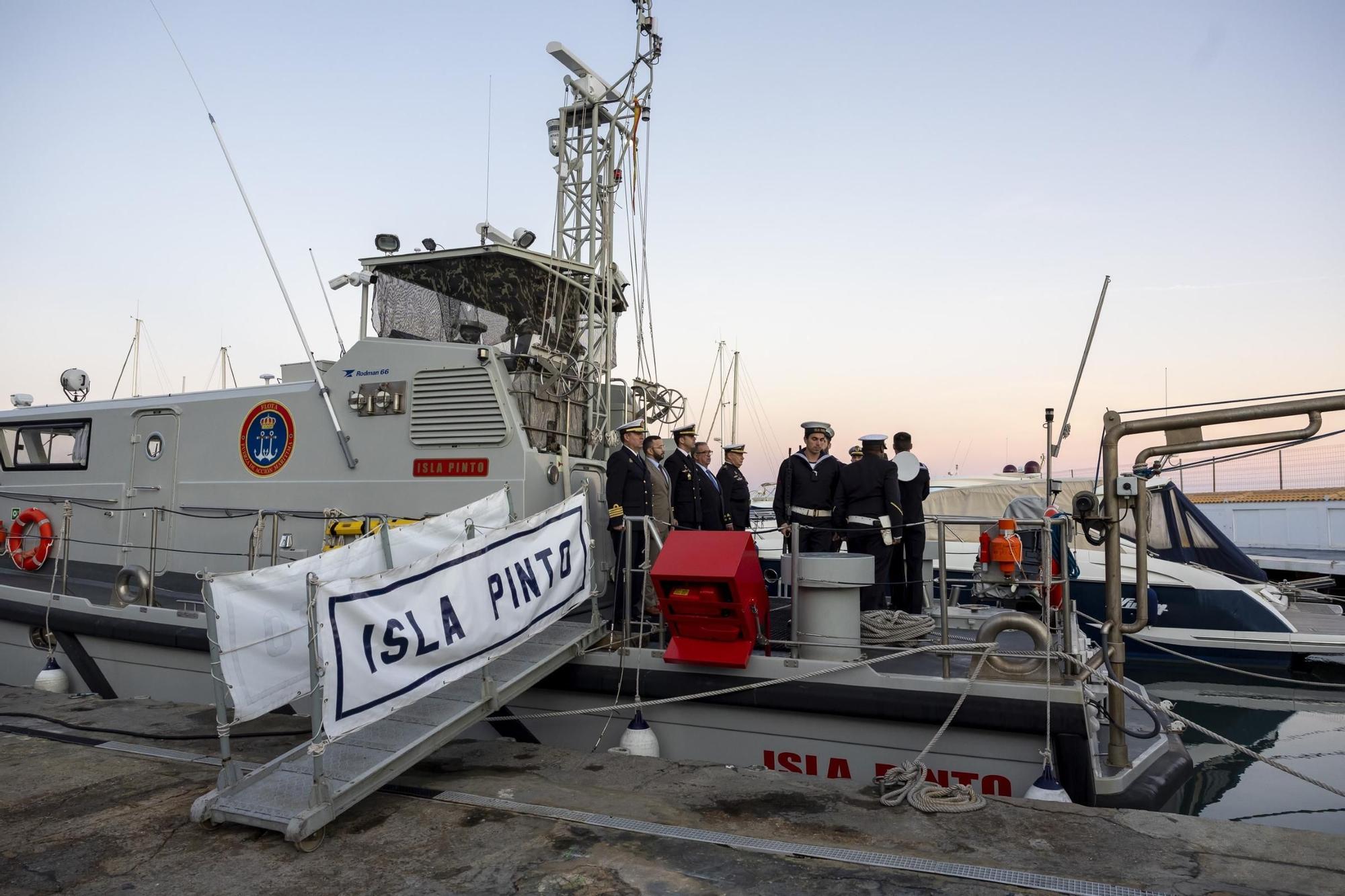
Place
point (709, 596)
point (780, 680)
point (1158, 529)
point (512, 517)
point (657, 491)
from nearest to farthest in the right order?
point (780, 680), point (709, 596), point (512, 517), point (657, 491), point (1158, 529)

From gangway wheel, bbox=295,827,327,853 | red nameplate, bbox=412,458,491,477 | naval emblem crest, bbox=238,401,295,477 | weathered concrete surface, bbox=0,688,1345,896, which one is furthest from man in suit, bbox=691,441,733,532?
gangway wheel, bbox=295,827,327,853

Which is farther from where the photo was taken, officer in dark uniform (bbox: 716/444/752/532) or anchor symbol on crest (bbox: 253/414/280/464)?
officer in dark uniform (bbox: 716/444/752/532)

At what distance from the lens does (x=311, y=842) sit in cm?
361

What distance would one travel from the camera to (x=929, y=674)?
16.5 ft

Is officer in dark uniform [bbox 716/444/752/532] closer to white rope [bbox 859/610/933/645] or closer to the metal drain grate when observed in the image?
white rope [bbox 859/610/933/645]

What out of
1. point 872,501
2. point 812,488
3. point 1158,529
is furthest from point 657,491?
point 1158,529

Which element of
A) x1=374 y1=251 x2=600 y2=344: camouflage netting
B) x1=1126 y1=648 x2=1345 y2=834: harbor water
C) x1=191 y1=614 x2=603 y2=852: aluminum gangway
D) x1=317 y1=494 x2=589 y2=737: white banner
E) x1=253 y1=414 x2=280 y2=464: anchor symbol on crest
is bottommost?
x1=1126 y1=648 x2=1345 y2=834: harbor water

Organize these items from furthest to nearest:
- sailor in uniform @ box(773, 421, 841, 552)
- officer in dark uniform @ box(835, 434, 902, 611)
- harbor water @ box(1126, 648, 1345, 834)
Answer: harbor water @ box(1126, 648, 1345, 834), sailor in uniform @ box(773, 421, 841, 552), officer in dark uniform @ box(835, 434, 902, 611)

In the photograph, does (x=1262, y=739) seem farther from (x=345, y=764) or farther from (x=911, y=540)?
(x=345, y=764)

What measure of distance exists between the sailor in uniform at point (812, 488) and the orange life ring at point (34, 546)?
6671 millimetres

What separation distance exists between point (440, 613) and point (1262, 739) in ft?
29.9

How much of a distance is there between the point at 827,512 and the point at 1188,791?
423 centimetres

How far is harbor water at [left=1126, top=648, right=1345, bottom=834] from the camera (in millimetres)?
7160

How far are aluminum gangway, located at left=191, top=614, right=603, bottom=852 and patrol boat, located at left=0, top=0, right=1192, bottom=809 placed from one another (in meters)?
0.89
